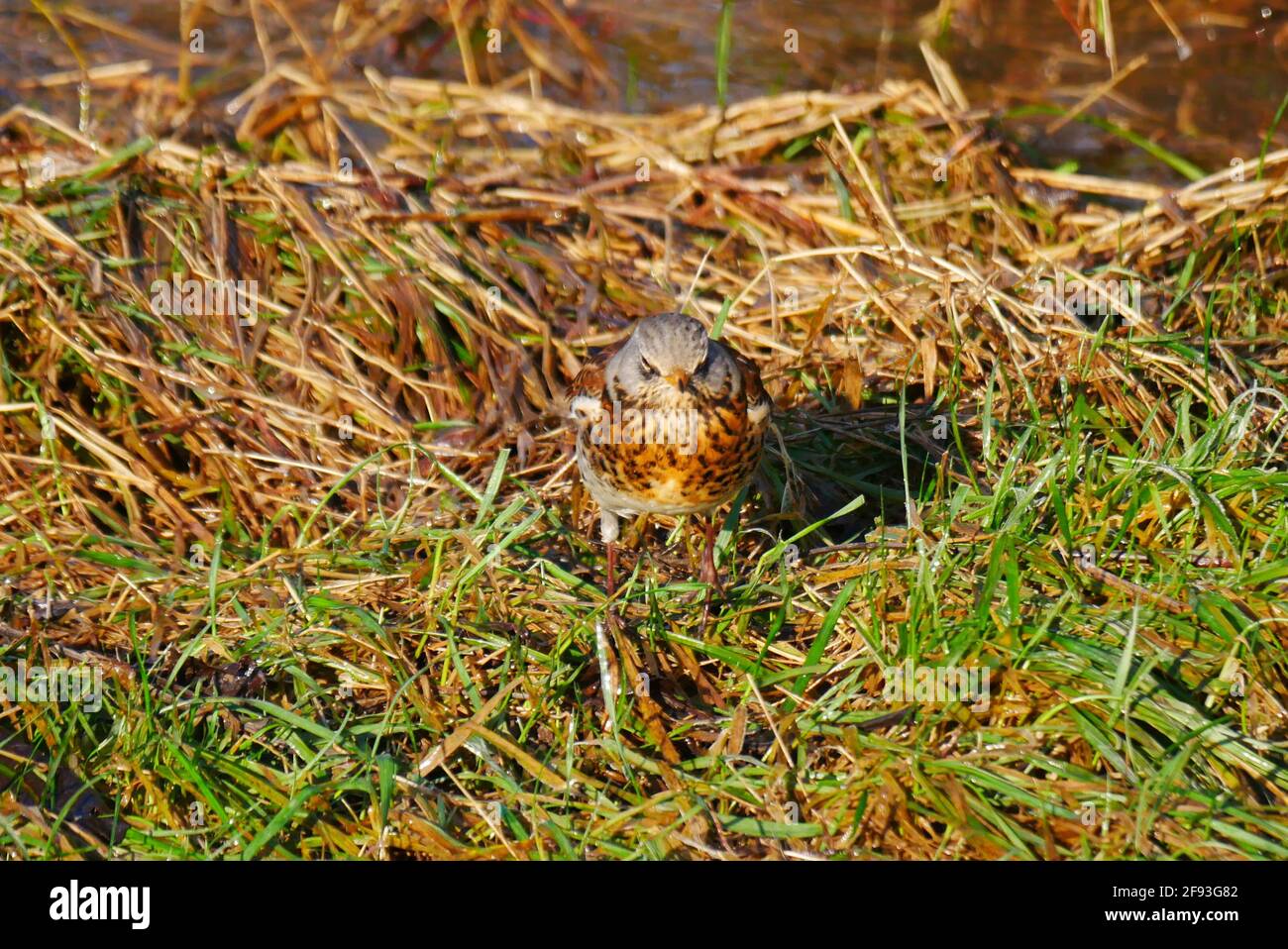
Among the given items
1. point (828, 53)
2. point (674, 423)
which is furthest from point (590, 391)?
point (828, 53)

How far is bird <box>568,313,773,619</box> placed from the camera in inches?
179

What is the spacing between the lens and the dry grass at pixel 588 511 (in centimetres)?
412

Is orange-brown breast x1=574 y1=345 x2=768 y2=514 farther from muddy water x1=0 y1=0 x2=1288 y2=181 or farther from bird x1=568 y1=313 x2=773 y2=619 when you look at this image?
muddy water x1=0 y1=0 x2=1288 y2=181

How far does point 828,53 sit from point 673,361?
5323 millimetres

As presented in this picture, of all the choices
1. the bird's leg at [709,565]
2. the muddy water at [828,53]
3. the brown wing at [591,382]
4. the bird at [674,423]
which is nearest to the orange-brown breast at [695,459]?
the bird at [674,423]

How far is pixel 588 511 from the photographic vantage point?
549cm

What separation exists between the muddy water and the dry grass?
33.1 inches

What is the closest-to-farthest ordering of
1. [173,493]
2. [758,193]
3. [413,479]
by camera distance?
[413,479]
[173,493]
[758,193]

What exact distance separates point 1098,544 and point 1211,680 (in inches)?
26.6

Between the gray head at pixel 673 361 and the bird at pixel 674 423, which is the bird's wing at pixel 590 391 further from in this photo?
the gray head at pixel 673 361

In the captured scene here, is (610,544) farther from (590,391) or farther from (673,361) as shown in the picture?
(673,361)

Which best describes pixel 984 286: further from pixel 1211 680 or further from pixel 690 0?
pixel 690 0

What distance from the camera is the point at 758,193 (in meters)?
7.04

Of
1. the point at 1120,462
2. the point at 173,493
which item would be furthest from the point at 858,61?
the point at 173,493
